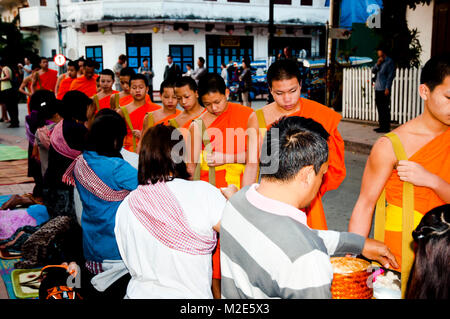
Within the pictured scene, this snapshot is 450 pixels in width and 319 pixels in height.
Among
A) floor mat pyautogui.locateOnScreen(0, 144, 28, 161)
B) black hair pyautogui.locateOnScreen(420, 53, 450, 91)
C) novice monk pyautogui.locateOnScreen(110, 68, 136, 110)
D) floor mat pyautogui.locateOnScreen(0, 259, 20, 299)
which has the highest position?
black hair pyautogui.locateOnScreen(420, 53, 450, 91)

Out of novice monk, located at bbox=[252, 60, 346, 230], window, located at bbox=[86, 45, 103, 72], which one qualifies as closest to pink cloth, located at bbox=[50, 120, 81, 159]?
novice monk, located at bbox=[252, 60, 346, 230]

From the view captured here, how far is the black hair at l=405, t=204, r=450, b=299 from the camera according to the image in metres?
1.44

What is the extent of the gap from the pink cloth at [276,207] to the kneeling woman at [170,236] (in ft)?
1.80

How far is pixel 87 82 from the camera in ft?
32.4

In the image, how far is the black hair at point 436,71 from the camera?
2346mm

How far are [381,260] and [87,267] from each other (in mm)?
2094

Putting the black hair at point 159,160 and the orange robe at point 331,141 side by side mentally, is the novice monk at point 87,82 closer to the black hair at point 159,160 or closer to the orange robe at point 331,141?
the orange robe at point 331,141

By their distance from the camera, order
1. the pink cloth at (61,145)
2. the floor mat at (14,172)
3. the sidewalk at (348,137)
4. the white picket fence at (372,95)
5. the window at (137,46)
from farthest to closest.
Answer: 1. the window at (137,46)
2. the white picket fence at (372,95)
3. the floor mat at (14,172)
4. the sidewalk at (348,137)
5. the pink cloth at (61,145)

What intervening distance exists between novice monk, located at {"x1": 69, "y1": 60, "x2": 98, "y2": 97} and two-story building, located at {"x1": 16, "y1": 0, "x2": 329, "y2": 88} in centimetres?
1973

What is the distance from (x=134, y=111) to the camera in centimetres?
614

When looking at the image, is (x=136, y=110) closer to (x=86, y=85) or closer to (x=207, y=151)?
(x=207, y=151)

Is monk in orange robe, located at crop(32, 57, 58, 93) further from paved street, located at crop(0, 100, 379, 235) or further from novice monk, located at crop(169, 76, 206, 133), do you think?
novice monk, located at crop(169, 76, 206, 133)

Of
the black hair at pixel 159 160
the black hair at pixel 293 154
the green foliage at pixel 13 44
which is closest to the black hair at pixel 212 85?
the black hair at pixel 159 160

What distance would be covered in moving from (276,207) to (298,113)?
2092 millimetres
